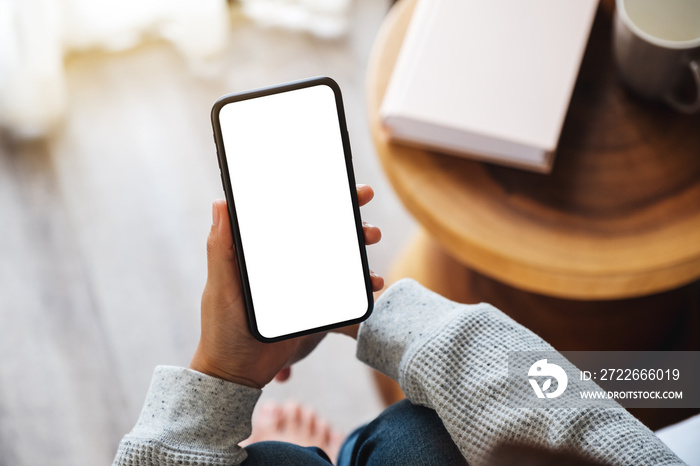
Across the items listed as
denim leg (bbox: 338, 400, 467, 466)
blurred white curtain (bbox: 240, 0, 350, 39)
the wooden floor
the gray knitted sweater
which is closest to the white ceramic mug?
the gray knitted sweater

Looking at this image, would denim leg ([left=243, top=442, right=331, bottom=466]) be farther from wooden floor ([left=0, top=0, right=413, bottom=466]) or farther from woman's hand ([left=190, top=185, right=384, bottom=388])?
wooden floor ([left=0, top=0, right=413, bottom=466])

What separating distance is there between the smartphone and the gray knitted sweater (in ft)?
0.17

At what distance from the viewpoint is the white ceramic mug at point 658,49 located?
67 centimetres

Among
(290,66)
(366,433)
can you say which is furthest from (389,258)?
(366,433)

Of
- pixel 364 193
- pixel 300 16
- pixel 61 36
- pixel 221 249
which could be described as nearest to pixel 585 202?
pixel 364 193

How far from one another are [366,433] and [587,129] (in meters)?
0.41

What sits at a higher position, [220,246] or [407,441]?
[220,246]

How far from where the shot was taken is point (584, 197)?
71 cm

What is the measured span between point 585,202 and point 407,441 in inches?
12.6

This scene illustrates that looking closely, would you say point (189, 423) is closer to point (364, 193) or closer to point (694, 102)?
point (364, 193)

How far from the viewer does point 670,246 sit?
2.23 ft

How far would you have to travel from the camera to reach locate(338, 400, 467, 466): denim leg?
58 centimetres
